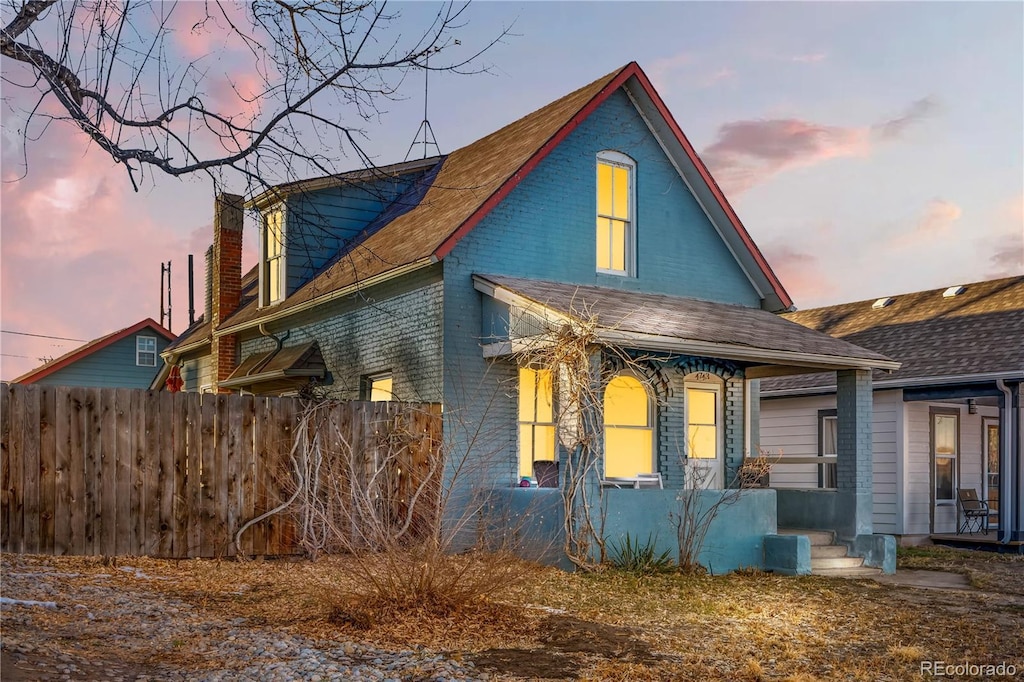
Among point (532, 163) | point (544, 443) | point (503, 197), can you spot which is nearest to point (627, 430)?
point (544, 443)

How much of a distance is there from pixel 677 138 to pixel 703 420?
464 cm

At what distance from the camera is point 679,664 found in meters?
7.52

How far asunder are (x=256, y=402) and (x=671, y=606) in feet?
19.7

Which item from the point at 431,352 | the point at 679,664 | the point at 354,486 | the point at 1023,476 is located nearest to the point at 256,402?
the point at 431,352

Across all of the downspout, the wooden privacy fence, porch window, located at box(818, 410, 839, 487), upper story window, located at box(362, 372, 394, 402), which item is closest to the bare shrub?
the wooden privacy fence

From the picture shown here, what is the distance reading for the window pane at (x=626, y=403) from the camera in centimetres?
1585

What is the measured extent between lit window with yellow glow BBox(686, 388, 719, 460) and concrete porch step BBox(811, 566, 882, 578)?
3.21 metres

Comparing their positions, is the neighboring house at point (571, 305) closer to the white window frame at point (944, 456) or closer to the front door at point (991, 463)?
the white window frame at point (944, 456)

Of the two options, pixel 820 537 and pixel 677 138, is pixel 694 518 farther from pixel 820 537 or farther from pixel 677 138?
pixel 677 138

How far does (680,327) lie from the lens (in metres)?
13.8

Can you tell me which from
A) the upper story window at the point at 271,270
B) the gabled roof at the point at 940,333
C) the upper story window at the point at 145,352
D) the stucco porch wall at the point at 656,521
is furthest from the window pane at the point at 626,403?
the upper story window at the point at 145,352

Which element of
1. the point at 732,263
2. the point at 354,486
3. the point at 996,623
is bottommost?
the point at 996,623

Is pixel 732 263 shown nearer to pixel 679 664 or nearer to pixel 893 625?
pixel 893 625

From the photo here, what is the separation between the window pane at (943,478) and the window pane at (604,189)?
834 cm
